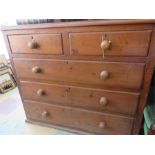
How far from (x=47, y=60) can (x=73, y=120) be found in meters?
0.55

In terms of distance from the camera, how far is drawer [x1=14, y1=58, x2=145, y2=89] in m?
0.85

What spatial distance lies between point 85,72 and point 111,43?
26cm

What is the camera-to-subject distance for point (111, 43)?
2.60ft

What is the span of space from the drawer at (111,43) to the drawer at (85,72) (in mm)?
72

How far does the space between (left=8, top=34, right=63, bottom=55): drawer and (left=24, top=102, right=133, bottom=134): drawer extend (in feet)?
1.58

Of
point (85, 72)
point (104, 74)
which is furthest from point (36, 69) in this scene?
point (104, 74)

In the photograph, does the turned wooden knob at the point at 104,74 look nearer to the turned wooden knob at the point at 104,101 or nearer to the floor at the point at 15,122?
the turned wooden knob at the point at 104,101

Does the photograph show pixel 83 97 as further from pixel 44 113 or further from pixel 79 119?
pixel 44 113

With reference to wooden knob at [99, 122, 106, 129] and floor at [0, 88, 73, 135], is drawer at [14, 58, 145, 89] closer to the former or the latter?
wooden knob at [99, 122, 106, 129]

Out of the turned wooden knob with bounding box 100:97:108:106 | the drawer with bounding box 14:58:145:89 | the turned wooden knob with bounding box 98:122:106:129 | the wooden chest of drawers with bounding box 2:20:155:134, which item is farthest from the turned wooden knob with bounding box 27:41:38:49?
the turned wooden knob with bounding box 98:122:106:129

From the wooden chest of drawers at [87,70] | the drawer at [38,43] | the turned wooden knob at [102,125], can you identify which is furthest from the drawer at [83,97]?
the drawer at [38,43]

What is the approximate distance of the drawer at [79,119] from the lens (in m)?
1.05
